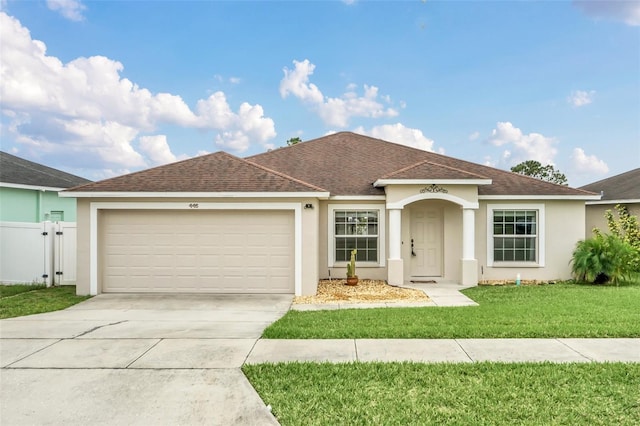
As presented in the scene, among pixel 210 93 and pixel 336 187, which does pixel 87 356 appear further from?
pixel 210 93

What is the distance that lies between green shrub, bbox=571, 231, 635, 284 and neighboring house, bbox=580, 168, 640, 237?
539 centimetres

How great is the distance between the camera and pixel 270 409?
386 centimetres

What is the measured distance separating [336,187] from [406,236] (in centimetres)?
286

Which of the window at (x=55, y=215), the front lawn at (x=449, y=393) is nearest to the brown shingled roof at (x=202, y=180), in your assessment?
the front lawn at (x=449, y=393)

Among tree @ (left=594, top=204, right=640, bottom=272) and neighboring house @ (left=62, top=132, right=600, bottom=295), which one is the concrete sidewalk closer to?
neighboring house @ (left=62, top=132, right=600, bottom=295)

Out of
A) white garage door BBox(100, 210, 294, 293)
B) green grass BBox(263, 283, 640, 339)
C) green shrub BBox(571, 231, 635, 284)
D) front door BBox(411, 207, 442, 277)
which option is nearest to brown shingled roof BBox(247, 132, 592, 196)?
front door BBox(411, 207, 442, 277)

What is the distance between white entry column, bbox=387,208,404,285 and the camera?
1195 centimetres

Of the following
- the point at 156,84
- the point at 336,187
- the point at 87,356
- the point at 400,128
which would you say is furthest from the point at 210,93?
the point at 87,356

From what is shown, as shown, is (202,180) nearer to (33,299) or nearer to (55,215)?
(33,299)

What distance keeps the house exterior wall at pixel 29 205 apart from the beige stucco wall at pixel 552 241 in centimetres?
1715

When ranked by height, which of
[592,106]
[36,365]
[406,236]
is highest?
[592,106]

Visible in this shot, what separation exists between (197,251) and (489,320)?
7.46 metres

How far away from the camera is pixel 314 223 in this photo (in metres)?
10.6

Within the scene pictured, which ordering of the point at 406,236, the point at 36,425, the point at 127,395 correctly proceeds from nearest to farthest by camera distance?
the point at 36,425 < the point at 127,395 < the point at 406,236
